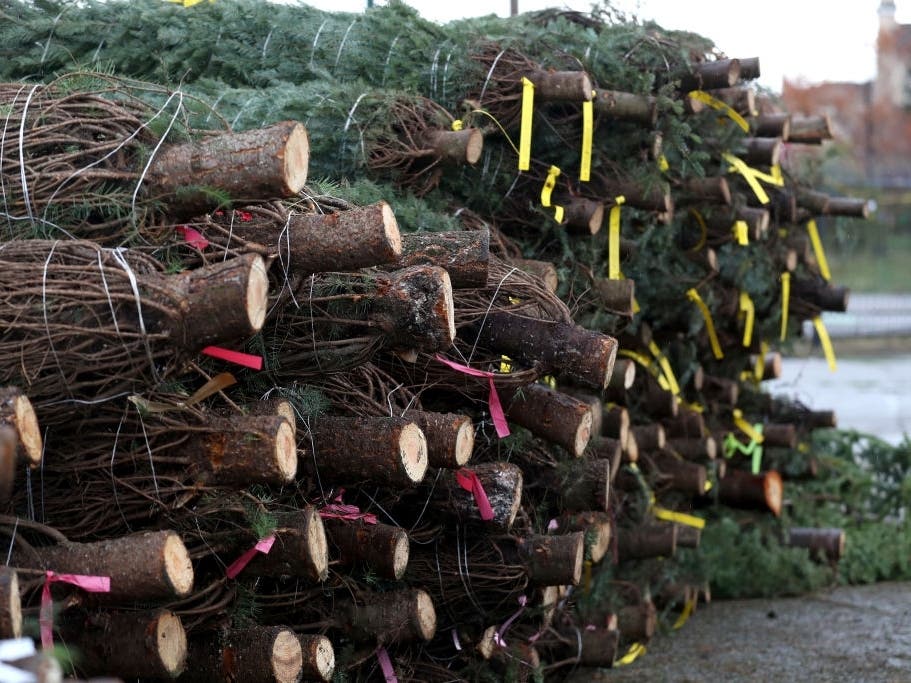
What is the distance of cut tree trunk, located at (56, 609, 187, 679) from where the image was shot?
3393mm

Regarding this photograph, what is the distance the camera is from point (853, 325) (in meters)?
19.7

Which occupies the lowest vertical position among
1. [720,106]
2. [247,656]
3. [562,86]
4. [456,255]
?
[247,656]

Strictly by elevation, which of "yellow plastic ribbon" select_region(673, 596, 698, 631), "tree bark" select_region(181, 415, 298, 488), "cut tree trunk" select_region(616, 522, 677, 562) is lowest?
"yellow plastic ribbon" select_region(673, 596, 698, 631)

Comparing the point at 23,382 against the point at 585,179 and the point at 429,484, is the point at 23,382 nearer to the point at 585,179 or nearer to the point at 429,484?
the point at 429,484

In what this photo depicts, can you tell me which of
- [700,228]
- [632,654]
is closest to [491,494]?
[632,654]

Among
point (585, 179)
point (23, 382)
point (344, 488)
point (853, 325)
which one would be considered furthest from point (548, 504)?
point (853, 325)

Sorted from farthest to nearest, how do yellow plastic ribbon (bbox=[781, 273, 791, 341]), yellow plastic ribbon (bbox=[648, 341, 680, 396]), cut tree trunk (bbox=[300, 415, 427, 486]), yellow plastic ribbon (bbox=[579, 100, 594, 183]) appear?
1. yellow plastic ribbon (bbox=[781, 273, 791, 341])
2. yellow plastic ribbon (bbox=[648, 341, 680, 396])
3. yellow plastic ribbon (bbox=[579, 100, 594, 183])
4. cut tree trunk (bbox=[300, 415, 427, 486])

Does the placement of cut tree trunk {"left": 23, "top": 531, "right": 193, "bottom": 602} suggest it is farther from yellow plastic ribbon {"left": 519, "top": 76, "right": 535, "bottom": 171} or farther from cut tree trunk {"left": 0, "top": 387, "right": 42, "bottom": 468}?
yellow plastic ribbon {"left": 519, "top": 76, "right": 535, "bottom": 171}

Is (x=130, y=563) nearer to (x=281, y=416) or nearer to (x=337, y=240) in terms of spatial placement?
(x=281, y=416)

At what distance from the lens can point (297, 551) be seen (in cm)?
369

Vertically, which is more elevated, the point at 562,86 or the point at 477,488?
the point at 562,86

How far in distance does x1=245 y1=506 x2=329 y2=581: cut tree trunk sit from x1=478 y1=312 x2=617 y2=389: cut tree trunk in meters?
0.94

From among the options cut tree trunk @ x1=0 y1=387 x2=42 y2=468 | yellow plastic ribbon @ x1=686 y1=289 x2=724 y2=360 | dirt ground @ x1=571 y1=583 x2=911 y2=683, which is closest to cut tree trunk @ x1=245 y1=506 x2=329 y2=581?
cut tree trunk @ x1=0 y1=387 x2=42 y2=468

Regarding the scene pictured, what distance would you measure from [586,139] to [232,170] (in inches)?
96.6
